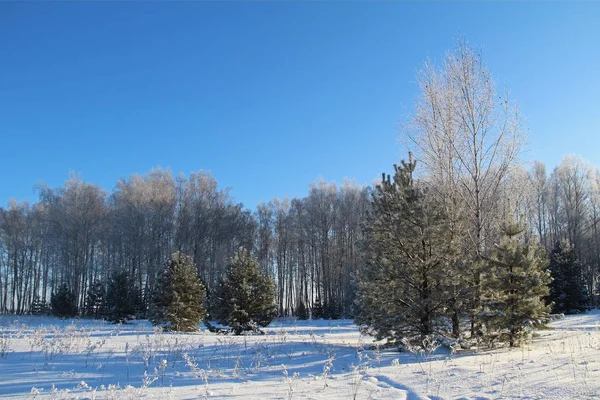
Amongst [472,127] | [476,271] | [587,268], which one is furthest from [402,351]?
[587,268]

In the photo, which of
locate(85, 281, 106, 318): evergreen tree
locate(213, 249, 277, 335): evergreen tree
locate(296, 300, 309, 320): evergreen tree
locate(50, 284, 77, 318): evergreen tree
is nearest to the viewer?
locate(213, 249, 277, 335): evergreen tree

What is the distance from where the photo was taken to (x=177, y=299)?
61.5 ft

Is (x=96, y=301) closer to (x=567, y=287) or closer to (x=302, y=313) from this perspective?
(x=302, y=313)

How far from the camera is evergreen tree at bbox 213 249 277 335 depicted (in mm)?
18062

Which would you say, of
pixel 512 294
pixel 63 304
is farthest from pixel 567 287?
pixel 63 304

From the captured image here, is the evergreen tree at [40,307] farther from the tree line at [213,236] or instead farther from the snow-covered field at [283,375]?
the snow-covered field at [283,375]

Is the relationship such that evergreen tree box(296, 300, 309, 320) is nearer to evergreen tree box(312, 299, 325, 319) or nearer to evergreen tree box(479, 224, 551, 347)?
evergreen tree box(312, 299, 325, 319)

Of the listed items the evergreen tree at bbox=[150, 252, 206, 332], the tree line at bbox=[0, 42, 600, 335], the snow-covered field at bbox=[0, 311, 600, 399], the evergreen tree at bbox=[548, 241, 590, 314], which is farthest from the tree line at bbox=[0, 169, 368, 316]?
the snow-covered field at bbox=[0, 311, 600, 399]

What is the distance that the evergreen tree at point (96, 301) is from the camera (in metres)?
36.7

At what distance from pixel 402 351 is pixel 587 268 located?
3866cm

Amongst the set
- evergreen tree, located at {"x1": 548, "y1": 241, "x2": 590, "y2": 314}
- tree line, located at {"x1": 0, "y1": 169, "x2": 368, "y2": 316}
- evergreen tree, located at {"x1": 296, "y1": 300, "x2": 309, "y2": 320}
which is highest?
tree line, located at {"x1": 0, "y1": 169, "x2": 368, "y2": 316}

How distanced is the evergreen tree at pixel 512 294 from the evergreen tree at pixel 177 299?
1290 centimetres

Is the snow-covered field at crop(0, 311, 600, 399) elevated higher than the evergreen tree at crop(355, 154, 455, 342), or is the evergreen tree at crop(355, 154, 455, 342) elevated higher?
the evergreen tree at crop(355, 154, 455, 342)

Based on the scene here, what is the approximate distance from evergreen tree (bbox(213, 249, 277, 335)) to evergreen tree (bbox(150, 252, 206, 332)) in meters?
1.38
